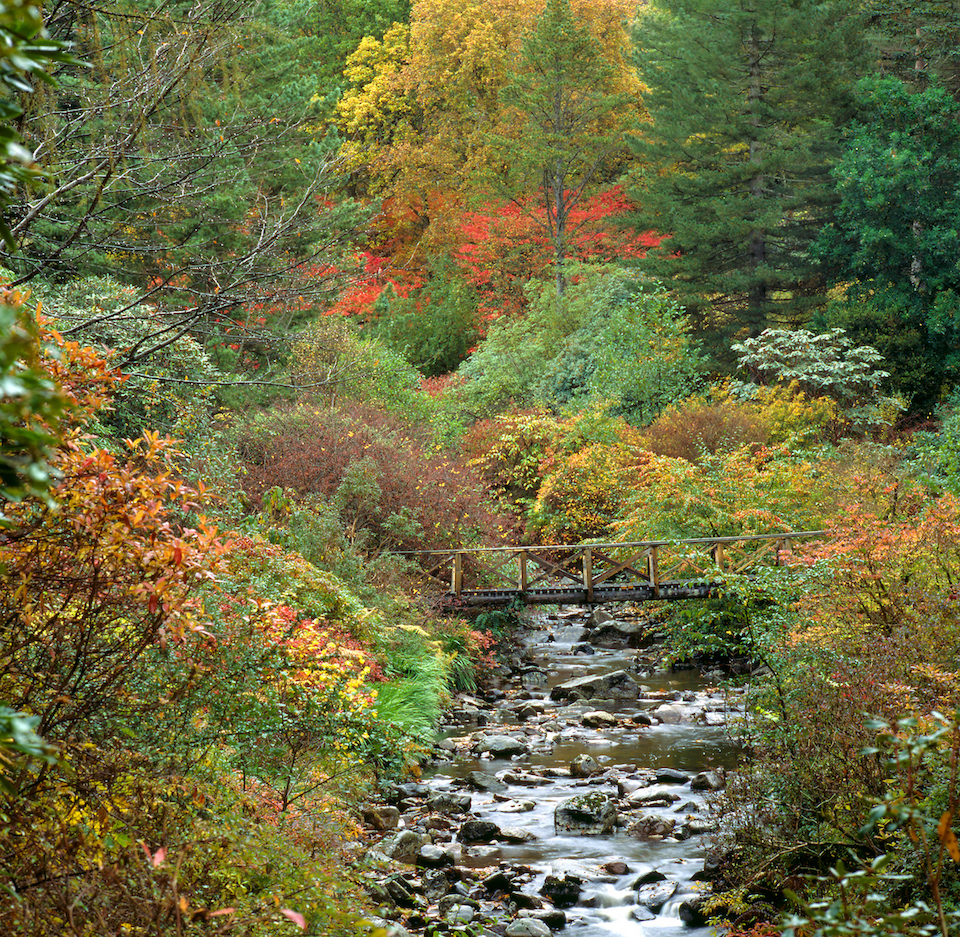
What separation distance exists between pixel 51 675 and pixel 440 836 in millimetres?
5040

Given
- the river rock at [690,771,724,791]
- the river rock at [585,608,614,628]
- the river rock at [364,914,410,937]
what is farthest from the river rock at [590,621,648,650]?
the river rock at [364,914,410,937]

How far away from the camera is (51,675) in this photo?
3.40 m

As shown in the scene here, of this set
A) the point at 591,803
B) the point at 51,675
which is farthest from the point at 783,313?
the point at 51,675

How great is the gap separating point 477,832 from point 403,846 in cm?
82

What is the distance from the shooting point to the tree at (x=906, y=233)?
20.0 metres

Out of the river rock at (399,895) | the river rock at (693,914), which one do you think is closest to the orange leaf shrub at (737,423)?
A: the river rock at (693,914)

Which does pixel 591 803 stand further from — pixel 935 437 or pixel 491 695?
pixel 935 437

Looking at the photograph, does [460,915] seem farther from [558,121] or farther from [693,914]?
[558,121]

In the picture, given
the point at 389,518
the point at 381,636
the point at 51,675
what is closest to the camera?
the point at 51,675

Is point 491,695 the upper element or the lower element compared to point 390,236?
lower

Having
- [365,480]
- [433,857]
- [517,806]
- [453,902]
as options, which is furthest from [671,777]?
[365,480]

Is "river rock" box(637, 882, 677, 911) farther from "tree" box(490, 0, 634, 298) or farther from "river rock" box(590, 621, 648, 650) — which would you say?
"tree" box(490, 0, 634, 298)

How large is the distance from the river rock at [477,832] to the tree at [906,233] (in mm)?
15509

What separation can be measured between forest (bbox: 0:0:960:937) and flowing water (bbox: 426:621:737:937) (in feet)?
1.73
